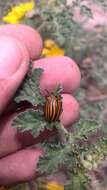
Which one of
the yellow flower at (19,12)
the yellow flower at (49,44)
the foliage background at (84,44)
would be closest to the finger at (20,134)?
the foliage background at (84,44)

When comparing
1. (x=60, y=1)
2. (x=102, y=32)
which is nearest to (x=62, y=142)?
(x=60, y=1)

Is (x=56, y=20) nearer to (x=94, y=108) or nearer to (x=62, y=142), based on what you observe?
(x=94, y=108)

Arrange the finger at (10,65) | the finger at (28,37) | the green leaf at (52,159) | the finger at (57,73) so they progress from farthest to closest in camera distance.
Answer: the finger at (28,37) < the finger at (57,73) < the finger at (10,65) < the green leaf at (52,159)

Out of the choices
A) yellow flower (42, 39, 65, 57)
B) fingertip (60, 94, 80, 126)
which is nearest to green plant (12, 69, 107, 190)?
fingertip (60, 94, 80, 126)

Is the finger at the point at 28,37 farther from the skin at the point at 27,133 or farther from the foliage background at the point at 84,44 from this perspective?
the foliage background at the point at 84,44

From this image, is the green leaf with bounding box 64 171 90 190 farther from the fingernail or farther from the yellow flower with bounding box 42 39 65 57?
the yellow flower with bounding box 42 39 65 57

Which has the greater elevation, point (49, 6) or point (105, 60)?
point (49, 6)
